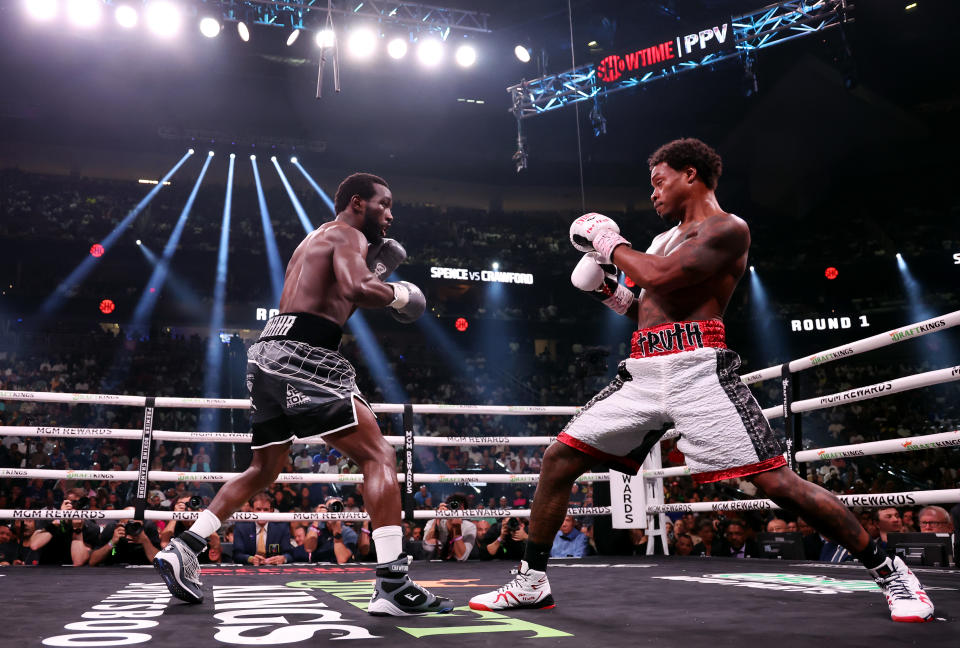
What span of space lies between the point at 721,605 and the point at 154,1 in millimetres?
9769

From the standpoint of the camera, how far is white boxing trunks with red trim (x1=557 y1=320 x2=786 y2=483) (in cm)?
181

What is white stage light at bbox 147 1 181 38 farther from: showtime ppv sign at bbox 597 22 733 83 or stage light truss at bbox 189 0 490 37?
showtime ppv sign at bbox 597 22 733 83

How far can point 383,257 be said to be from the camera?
2.51 m

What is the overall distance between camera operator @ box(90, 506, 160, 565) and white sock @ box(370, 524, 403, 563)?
2.23 metres

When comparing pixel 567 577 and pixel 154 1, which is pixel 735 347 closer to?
pixel 154 1

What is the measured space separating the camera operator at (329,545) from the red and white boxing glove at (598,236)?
9.09 ft

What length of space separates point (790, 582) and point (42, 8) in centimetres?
1049

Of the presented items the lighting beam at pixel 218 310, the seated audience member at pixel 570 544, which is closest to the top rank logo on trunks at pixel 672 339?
the seated audience member at pixel 570 544

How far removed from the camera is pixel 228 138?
1586 cm

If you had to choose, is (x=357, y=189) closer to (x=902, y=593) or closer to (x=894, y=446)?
(x=902, y=593)

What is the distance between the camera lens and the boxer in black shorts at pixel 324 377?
2068 mm

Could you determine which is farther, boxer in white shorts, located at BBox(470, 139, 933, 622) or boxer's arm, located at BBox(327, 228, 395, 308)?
boxer's arm, located at BBox(327, 228, 395, 308)

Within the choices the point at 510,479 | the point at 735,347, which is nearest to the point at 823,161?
the point at 735,347

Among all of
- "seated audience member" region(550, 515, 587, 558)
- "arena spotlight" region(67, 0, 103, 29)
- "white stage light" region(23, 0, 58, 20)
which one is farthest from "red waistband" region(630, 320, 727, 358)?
"white stage light" region(23, 0, 58, 20)
